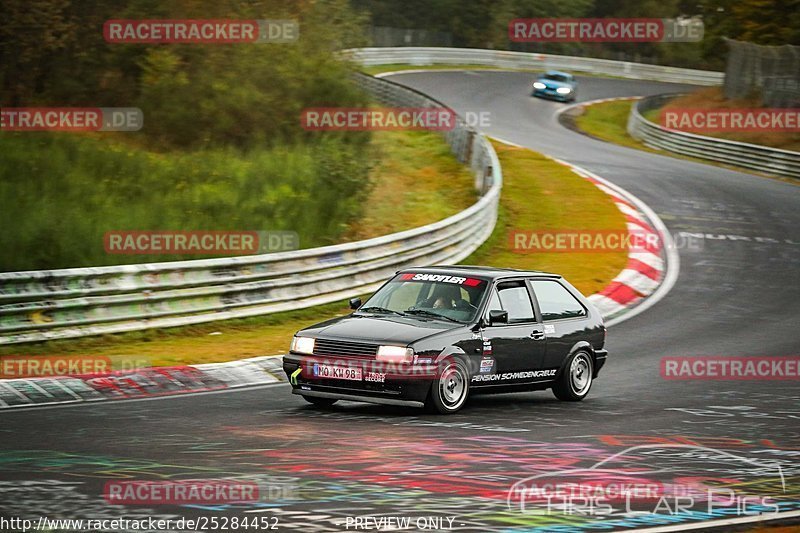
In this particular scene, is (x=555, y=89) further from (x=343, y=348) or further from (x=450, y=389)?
(x=343, y=348)

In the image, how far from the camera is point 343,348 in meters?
10.4

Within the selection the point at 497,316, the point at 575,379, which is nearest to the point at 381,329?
the point at 497,316

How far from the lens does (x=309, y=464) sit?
8.13 meters

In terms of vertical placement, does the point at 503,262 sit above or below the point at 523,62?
below

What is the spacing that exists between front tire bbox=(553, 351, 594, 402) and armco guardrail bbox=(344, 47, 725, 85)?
48.8 metres

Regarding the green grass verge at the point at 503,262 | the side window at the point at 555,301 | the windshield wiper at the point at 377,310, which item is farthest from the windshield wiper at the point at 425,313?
the green grass verge at the point at 503,262

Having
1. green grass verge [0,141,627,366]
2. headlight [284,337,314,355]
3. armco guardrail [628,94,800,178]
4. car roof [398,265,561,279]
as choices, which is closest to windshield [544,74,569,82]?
armco guardrail [628,94,800,178]

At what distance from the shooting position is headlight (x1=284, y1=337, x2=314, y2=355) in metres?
10.7

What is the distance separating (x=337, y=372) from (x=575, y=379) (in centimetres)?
305

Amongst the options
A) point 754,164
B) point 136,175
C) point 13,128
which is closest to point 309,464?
point 136,175

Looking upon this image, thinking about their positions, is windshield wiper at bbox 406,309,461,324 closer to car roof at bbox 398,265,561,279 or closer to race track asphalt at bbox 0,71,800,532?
car roof at bbox 398,265,561,279

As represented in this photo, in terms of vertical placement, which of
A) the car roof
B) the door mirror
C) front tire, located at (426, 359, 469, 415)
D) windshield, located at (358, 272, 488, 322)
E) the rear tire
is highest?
the car roof

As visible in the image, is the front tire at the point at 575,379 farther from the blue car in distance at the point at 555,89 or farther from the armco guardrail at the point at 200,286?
the blue car in distance at the point at 555,89

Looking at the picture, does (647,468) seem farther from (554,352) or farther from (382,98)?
(382,98)
